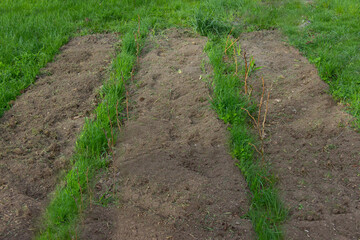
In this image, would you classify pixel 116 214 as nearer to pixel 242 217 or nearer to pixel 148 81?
pixel 242 217

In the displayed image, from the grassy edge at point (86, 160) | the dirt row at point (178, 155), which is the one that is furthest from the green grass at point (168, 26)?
the dirt row at point (178, 155)

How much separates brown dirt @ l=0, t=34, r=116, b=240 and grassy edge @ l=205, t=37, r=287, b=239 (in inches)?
62.7

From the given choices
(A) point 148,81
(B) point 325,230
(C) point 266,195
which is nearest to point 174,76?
(A) point 148,81

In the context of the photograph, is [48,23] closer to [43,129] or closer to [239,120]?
[43,129]

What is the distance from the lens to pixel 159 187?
3559 mm

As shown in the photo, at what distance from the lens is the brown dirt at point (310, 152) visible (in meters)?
3.30

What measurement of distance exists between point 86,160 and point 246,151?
1.57 metres

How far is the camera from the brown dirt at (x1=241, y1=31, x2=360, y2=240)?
3.30 meters

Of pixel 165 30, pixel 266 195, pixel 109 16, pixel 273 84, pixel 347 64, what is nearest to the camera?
pixel 266 195

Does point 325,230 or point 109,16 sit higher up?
point 109,16

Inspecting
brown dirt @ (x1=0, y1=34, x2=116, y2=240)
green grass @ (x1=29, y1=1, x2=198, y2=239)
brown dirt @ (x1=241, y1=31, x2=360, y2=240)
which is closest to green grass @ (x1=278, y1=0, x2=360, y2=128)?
brown dirt @ (x1=241, y1=31, x2=360, y2=240)

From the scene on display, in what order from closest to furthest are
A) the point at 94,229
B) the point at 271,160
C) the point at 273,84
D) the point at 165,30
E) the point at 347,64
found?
the point at 94,229 < the point at 271,160 < the point at 273,84 < the point at 347,64 < the point at 165,30

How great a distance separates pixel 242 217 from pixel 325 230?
655 millimetres

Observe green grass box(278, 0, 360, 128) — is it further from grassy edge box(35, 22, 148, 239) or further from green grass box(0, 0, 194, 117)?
grassy edge box(35, 22, 148, 239)
